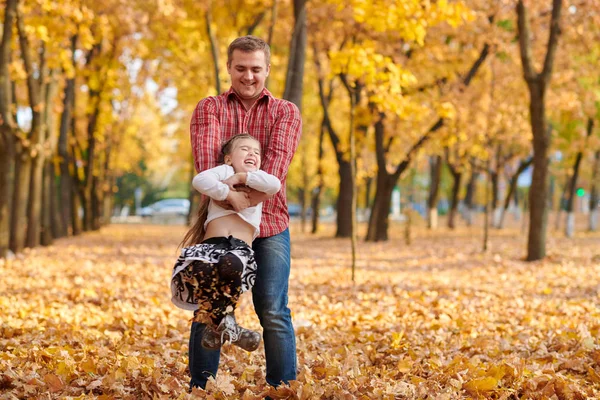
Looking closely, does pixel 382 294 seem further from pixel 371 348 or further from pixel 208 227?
pixel 208 227

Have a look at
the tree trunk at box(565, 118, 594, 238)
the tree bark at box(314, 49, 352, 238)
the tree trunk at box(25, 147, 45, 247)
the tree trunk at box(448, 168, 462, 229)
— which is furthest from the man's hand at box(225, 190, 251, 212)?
the tree trunk at box(448, 168, 462, 229)

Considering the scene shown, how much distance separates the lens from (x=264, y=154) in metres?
3.92

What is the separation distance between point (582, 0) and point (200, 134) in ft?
44.7

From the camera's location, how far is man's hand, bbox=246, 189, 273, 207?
3668mm

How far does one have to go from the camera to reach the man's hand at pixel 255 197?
367cm

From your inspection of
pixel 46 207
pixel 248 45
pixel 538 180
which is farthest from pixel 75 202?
pixel 248 45

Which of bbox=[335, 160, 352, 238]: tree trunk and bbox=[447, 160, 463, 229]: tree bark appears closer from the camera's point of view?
bbox=[335, 160, 352, 238]: tree trunk

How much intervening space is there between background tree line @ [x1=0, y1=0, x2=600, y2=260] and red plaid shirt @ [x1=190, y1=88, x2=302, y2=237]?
6815 mm

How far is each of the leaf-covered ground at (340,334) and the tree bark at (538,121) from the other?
1.34 metres

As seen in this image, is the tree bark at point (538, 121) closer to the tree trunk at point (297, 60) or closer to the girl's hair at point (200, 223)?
the tree trunk at point (297, 60)

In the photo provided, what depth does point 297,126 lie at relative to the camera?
402 centimetres

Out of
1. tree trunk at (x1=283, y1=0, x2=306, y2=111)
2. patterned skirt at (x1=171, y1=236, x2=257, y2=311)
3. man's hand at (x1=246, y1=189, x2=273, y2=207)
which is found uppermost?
tree trunk at (x1=283, y1=0, x2=306, y2=111)

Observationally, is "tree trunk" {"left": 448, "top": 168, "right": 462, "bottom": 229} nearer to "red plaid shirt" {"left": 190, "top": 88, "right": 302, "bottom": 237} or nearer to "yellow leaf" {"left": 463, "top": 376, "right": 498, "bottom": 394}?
"yellow leaf" {"left": 463, "top": 376, "right": 498, "bottom": 394}

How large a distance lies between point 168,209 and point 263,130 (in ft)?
180
